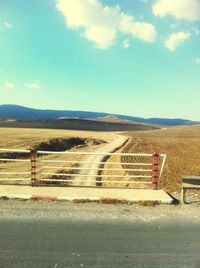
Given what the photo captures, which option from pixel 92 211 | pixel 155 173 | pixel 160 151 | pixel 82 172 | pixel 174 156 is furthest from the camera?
pixel 160 151

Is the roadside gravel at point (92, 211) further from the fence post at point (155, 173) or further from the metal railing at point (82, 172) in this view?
the fence post at point (155, 173)

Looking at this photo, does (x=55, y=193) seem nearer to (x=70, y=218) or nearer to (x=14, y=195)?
(x=14, y=195)

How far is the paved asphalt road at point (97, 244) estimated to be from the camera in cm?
761

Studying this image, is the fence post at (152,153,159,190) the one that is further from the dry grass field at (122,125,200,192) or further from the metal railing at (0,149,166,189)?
the dry grass field at (122,125,200,192)

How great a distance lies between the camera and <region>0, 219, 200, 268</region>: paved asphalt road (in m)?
7.61

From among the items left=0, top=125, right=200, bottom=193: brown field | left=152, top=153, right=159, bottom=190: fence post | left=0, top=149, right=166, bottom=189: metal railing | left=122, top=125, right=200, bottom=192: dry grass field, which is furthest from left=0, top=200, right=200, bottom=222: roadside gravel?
left=122, top=125, right=200, bottom=192: dry grass field

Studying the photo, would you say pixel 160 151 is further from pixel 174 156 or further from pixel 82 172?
pixel 82 172

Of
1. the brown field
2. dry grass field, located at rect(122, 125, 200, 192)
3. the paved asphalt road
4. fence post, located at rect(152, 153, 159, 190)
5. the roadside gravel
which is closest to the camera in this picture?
the paved asphalt road

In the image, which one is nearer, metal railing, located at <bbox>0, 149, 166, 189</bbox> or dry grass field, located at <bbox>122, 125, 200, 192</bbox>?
metal railing, located at <bbox>0, 149, 166, 189</bbox>

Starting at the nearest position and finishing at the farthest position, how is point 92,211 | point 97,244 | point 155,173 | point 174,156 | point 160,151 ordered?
point 97,244 → point 92,211 → point 155,173 → point 174,156 → point 160,151

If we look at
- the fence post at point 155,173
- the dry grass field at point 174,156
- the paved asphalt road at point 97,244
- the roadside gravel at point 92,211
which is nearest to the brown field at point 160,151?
the dry grass field at point 174,156

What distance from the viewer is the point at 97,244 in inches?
338

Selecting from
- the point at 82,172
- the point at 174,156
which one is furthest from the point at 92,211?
the point at 174,156

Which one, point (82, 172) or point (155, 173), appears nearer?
point (155, 173)
